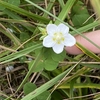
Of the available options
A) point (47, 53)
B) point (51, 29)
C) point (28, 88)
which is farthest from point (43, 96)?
point (51, 29)

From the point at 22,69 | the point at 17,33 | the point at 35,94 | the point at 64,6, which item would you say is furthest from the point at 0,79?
the point at 64,6

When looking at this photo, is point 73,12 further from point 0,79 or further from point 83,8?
point 0,79

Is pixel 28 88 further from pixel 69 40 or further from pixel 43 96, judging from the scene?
pixel 69 40

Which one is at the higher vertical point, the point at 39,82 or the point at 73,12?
the point at 73,12

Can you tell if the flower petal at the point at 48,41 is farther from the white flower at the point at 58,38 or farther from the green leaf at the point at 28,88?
the green leaf at the point at 28,88

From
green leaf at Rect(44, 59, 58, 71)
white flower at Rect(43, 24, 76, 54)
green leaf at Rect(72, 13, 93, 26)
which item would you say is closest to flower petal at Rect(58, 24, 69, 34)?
white flower at Rect(43, 24, 76, 54)

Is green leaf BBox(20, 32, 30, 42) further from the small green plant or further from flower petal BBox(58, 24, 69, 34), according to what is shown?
flower petal BBox(58, 24, 69, 34)

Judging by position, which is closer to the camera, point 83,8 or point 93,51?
point 93,51

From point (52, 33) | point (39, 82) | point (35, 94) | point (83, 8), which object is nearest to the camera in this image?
point (52, 33)
